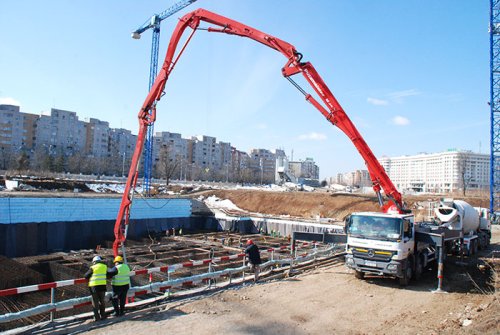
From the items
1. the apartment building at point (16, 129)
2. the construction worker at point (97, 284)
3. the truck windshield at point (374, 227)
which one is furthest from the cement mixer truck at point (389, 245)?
the apartment building at point (16, 129)

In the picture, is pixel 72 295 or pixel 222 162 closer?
pixel 72 295

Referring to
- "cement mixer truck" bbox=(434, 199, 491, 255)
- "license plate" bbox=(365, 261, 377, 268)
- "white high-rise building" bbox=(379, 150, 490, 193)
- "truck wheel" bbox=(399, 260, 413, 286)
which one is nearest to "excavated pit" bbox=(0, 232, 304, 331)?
"license plate" bbox=(365, 261, 377, 268)

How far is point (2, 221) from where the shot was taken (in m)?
22.6

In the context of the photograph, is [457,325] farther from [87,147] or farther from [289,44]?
[87,147]

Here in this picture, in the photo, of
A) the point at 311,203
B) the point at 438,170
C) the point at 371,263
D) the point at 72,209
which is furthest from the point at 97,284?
the point at 438,170

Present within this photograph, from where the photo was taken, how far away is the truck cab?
11500 mm

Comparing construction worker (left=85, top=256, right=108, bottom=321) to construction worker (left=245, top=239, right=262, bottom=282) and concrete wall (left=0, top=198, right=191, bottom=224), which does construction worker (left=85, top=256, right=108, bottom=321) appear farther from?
concrete wall (left=0, top=198, right=191, bottom=224)

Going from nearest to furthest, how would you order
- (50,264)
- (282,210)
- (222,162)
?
1. (50,264)
2. (282,210)
3. (222,162)

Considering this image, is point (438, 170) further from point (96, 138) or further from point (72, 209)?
point (72, 209)

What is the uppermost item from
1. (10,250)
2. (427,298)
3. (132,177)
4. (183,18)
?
(183,18)

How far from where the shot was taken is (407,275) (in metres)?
12.0

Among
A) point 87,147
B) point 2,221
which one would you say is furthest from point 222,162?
point 2,221

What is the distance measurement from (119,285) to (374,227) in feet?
25.2

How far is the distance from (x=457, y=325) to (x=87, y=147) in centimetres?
10284
